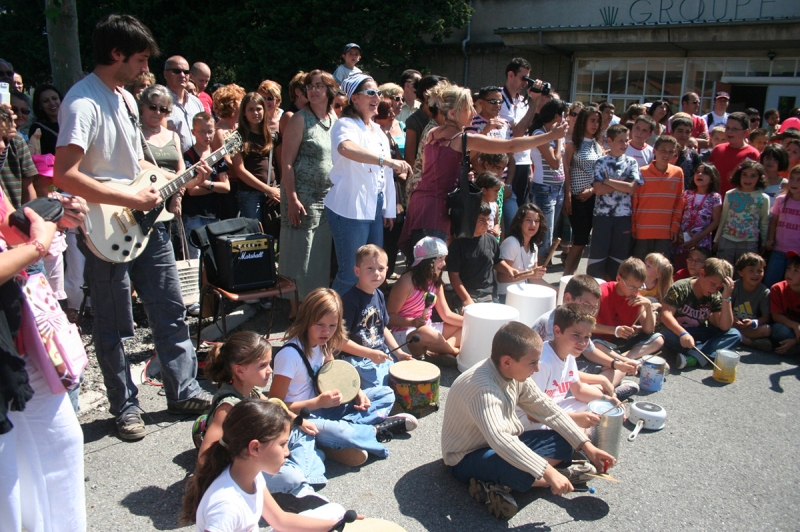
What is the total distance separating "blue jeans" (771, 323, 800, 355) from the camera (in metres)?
5.06

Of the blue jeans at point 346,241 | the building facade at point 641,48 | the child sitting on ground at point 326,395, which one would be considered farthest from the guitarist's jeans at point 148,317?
A: the building facade at point 641,48

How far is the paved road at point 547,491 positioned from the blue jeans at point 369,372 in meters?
0.36

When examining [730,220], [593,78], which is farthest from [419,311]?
[593,78]

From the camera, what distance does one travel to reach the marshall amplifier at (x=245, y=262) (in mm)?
4445

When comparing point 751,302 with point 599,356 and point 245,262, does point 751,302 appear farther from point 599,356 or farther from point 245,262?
point 245,262

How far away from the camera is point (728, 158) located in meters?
7.04

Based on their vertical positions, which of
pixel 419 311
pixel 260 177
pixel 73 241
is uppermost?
pixel 260 177

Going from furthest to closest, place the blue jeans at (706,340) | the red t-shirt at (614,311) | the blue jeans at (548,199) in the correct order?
the blue jeans at (548,199) < the blue jeans at (706,340) < the red t-shirt at (614,311)

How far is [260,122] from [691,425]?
14.2ft

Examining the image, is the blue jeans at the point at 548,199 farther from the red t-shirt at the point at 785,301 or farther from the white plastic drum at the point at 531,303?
the red t-shirt at the point at 785,301

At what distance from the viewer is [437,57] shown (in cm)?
1888

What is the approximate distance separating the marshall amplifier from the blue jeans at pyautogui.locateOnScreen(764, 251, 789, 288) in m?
4.49

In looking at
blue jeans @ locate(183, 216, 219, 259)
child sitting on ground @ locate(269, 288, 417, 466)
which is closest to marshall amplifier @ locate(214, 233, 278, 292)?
blue jeans @ locate(183, 216, 219, 259)

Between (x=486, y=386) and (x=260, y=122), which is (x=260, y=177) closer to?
(x=260, y=122)
